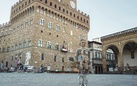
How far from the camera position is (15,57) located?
3531cm

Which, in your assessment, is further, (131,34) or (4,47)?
(4,47)

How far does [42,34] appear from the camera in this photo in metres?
33.6

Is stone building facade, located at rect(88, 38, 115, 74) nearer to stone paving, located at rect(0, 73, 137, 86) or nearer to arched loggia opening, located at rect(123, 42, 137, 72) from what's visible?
arched loggia opening, located at rect(123, 42, 137, 72)

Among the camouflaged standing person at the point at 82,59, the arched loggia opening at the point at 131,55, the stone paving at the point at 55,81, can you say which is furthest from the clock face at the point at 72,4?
the camouflaged standing person at the point at 82,59

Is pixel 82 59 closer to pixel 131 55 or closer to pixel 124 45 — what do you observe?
pixel 124 45

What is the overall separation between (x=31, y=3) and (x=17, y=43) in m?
10.3

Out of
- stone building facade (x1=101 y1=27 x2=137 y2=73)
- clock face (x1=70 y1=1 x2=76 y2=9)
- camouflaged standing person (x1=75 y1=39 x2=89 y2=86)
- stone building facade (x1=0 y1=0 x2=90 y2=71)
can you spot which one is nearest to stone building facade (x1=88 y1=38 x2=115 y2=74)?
stone building facade (x1=0 y1=0 x2=90 y2=71)

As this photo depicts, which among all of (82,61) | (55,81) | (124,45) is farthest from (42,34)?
(82,61)

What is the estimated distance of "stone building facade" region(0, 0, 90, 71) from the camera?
32469 mm

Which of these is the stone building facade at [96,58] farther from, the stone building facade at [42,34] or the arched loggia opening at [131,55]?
the arched loggia opening at [131,55]

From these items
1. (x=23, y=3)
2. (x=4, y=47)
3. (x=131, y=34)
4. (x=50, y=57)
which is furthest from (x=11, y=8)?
(x=131, y=34)

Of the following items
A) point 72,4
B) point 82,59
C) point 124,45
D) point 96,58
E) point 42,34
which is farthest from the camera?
point 96,58

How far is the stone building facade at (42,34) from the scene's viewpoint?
32469 millimetres

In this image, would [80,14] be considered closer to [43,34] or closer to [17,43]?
[43,34]
